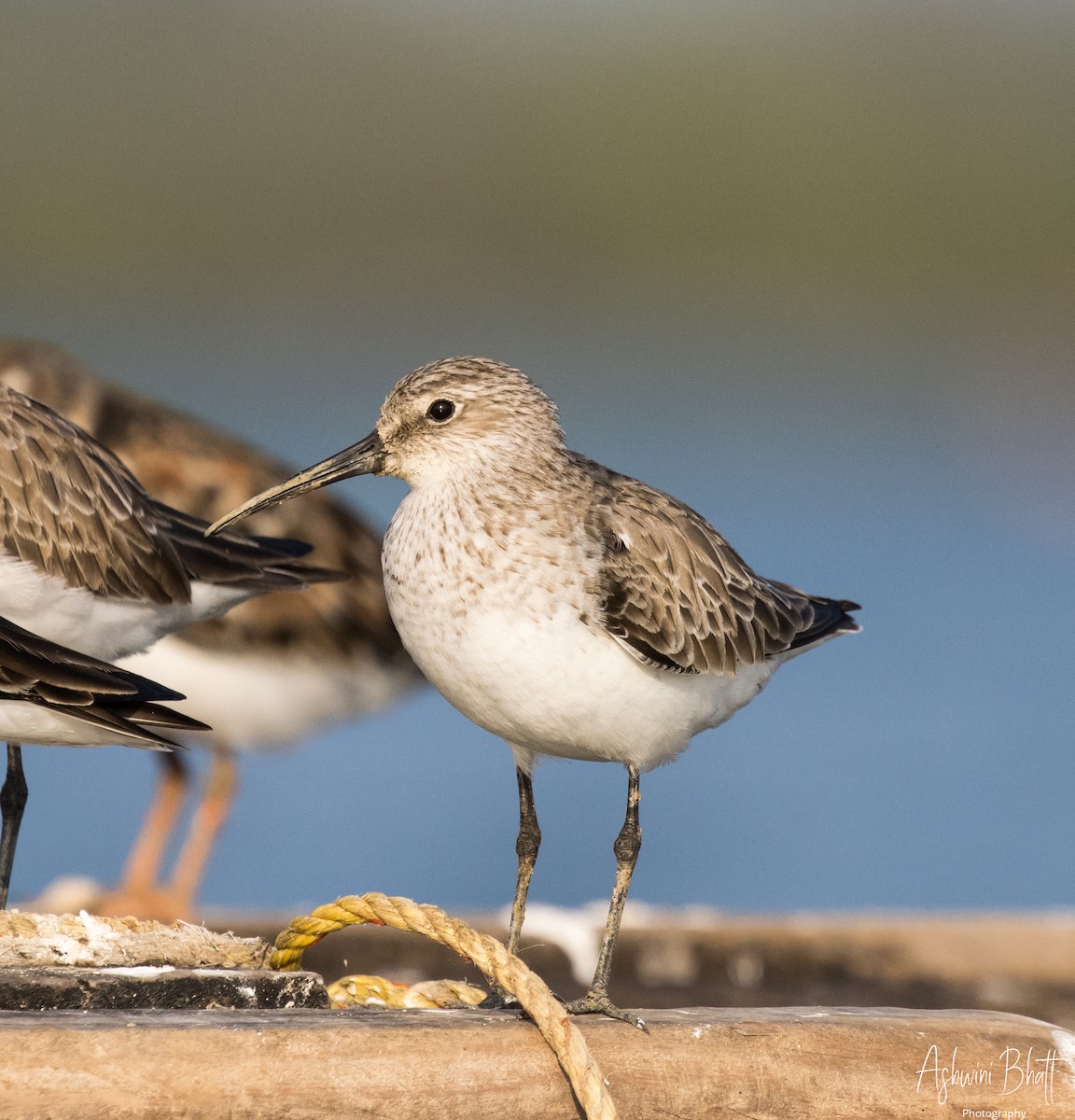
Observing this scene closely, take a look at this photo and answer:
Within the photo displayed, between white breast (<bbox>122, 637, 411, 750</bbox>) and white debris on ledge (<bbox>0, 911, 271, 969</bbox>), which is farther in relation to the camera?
white breast (<bbox>122, 637, 411, 750</bbox>)

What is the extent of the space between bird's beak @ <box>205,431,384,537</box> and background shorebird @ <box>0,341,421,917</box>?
3.70 metres

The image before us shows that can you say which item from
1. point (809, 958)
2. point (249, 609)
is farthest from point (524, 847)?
point (249, 609)

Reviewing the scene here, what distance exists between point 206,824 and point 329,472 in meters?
5.76

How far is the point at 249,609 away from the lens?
8.83 metres

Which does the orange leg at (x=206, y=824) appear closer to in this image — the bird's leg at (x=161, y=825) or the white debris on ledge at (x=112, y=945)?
the bird's leg at (x=161, y=825)

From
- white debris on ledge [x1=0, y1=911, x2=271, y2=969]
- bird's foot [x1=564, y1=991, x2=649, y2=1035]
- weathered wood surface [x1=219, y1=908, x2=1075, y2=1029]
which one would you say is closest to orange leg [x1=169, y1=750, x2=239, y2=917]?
weathered wood surface [x1=219, y1=908, x2=1075, y2=1029]

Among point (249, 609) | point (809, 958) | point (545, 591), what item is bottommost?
point (809, 958)

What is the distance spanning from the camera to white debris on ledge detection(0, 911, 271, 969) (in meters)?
4.06

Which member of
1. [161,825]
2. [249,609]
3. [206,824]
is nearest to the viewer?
[249,609]

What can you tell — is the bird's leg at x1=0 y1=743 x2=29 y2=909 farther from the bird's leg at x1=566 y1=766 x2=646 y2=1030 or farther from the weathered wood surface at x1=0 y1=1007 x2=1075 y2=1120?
the weathered wood surface at x1=0 y1=1007 x2=1075 y2=1120

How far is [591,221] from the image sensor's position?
37250 millimetres

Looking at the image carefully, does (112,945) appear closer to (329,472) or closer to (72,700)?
(72,700)

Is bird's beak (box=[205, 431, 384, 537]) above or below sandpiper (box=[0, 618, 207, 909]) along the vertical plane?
above

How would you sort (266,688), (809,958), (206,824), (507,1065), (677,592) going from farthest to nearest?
1. (206,824)
2. (266,688)
3. (809,958)
4. (677,592)
5. (507,1065)
